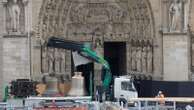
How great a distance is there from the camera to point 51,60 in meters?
35.7

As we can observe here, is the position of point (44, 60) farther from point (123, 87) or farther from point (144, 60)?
point (144, 60)

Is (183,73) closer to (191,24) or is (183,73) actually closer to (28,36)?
(191,24)

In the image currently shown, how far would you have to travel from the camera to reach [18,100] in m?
30.1

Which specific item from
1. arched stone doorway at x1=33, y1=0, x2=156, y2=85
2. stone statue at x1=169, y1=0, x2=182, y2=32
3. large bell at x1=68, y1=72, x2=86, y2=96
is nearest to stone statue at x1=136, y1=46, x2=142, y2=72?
arched stone doorway at x1=33, y1=0, x2=156, y2=85

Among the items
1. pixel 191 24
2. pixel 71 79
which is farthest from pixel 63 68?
pixel 191 24

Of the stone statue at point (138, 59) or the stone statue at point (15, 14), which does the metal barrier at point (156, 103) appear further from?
the stone statue at point (15, 14)

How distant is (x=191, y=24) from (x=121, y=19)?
2.91 m

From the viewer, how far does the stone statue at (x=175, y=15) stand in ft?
116

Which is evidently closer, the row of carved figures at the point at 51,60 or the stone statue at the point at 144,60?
the row of carved figures at the point at 51,60

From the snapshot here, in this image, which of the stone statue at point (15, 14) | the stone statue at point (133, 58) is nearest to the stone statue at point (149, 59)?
the stone statue at point (133, 58)

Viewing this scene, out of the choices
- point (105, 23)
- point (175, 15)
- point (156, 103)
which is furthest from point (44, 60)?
point (156, 103)

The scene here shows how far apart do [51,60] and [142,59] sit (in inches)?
146

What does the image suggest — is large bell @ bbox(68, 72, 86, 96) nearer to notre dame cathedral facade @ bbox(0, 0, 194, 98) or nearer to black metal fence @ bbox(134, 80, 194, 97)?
notre dame cathedral facade @ bbox(0, 0, 194, 98)

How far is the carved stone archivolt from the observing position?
3588cm
